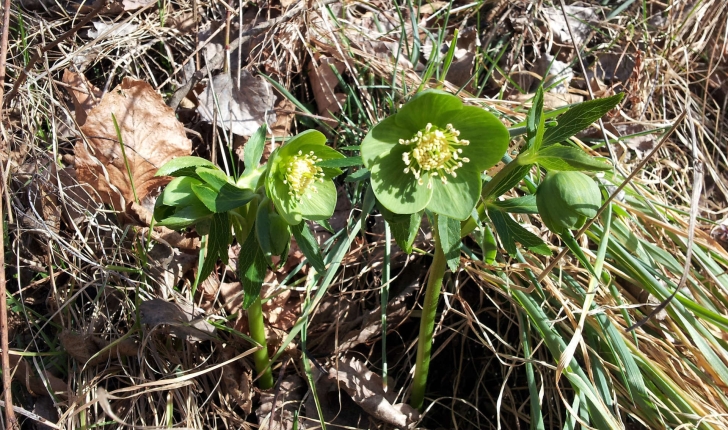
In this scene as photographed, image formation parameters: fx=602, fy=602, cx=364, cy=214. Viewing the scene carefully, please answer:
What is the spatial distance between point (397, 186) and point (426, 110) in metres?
0.15

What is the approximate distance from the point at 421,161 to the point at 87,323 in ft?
3.65

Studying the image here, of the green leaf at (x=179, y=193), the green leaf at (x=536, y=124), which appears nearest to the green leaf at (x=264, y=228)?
the green leaf at (x=179, y=193)

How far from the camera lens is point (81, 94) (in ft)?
6.21

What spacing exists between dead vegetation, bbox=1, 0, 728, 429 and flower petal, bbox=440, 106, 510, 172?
1.57ft

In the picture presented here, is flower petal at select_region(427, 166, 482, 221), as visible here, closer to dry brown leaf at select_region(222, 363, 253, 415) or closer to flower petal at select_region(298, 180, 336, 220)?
flower petal at select_region(298, 180, 336, 220)

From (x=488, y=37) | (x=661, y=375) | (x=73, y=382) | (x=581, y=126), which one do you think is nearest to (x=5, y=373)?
(x=73, y=382)

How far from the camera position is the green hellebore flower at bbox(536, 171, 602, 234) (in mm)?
1035

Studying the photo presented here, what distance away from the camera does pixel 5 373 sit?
131 centimetres

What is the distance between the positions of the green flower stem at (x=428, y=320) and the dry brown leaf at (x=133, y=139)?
902 millimetres

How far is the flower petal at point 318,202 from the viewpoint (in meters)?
1.19

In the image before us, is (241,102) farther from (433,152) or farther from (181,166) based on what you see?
(433,152)

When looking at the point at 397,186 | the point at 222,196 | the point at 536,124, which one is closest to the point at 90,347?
the point at 222,196

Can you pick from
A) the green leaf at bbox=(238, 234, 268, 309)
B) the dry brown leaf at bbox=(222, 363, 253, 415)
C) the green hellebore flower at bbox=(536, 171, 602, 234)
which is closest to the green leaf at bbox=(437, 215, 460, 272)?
the green hellebore flower at bbox=(536, 171, 602, 234)

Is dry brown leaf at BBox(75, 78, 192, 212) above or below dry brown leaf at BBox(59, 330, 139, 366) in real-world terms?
above
